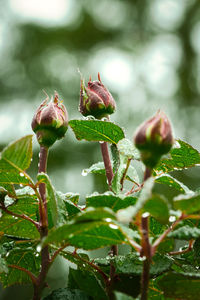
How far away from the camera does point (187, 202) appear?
0.45 metres

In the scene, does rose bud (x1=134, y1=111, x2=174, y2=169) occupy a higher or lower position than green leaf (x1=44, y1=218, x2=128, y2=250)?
higher

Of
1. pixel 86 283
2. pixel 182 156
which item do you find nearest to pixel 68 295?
pixel 86 283

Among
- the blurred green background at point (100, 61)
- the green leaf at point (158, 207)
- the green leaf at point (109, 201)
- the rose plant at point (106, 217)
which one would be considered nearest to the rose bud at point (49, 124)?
the rose plant at point (106, 217)

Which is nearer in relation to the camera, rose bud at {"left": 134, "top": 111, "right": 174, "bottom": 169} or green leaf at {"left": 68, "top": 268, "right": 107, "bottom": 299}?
rose bud at {"left": 134, "top": 111, "right": 174, "bottom": 169}

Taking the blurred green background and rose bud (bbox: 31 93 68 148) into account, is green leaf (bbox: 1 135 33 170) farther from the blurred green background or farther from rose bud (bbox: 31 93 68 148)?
the blurred green background

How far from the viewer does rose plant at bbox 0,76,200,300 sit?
1.50 feet

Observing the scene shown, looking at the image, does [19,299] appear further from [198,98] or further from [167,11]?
[167,11]

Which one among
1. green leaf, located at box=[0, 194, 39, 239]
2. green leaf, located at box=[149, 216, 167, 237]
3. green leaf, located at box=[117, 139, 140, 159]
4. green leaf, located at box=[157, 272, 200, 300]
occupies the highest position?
green leaf, located at box=[117, 139, 140, 159]

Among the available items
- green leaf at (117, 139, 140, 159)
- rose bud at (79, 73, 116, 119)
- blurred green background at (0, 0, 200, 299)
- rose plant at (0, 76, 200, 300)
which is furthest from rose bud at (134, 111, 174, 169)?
blurred green background at (0, 0, 200, 299)

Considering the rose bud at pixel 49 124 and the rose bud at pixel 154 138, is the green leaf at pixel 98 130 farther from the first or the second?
the rose bud at pixel 154 138

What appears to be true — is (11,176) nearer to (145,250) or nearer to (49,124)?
(49,124)

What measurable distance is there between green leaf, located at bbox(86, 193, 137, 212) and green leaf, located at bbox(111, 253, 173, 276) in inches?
3.0

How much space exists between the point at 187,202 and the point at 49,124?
25cm

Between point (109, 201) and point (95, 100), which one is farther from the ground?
point (95, 100)
